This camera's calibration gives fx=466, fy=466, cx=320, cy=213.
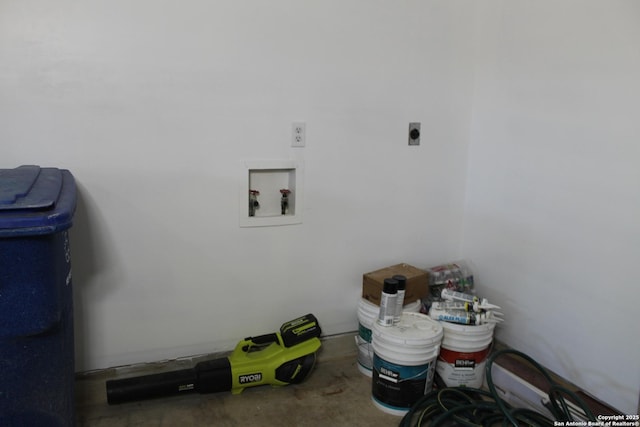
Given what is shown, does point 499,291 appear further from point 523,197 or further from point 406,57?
point 406,57

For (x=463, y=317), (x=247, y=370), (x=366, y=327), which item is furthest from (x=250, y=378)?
(x=463, y=317)

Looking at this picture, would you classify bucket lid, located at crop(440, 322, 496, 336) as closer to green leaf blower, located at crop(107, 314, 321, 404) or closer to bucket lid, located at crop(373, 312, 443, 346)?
bucket lid, located at crop(373, 312, 443, 346)

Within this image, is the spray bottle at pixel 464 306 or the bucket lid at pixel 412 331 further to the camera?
the spray bottle at pixel 464 306

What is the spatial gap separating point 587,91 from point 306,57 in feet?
3.91

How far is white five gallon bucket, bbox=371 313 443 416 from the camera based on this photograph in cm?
185

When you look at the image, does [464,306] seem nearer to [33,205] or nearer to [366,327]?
[366,327]

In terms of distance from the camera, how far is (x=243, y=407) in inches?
76.5

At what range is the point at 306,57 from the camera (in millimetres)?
2100

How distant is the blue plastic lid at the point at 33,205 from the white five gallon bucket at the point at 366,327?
1.36 m

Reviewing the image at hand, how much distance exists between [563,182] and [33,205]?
6.49ft

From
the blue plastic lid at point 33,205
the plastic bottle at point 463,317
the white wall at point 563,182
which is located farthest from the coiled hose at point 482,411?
the blue plastic lid at point 33,205

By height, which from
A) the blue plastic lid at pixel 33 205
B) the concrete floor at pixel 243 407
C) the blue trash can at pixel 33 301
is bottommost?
the concrete floor at pixel 243 407

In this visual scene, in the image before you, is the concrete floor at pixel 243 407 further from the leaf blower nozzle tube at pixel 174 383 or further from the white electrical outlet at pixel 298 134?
the white electrical outlet at pixel 298 134

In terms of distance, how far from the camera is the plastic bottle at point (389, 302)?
6.30 ft
